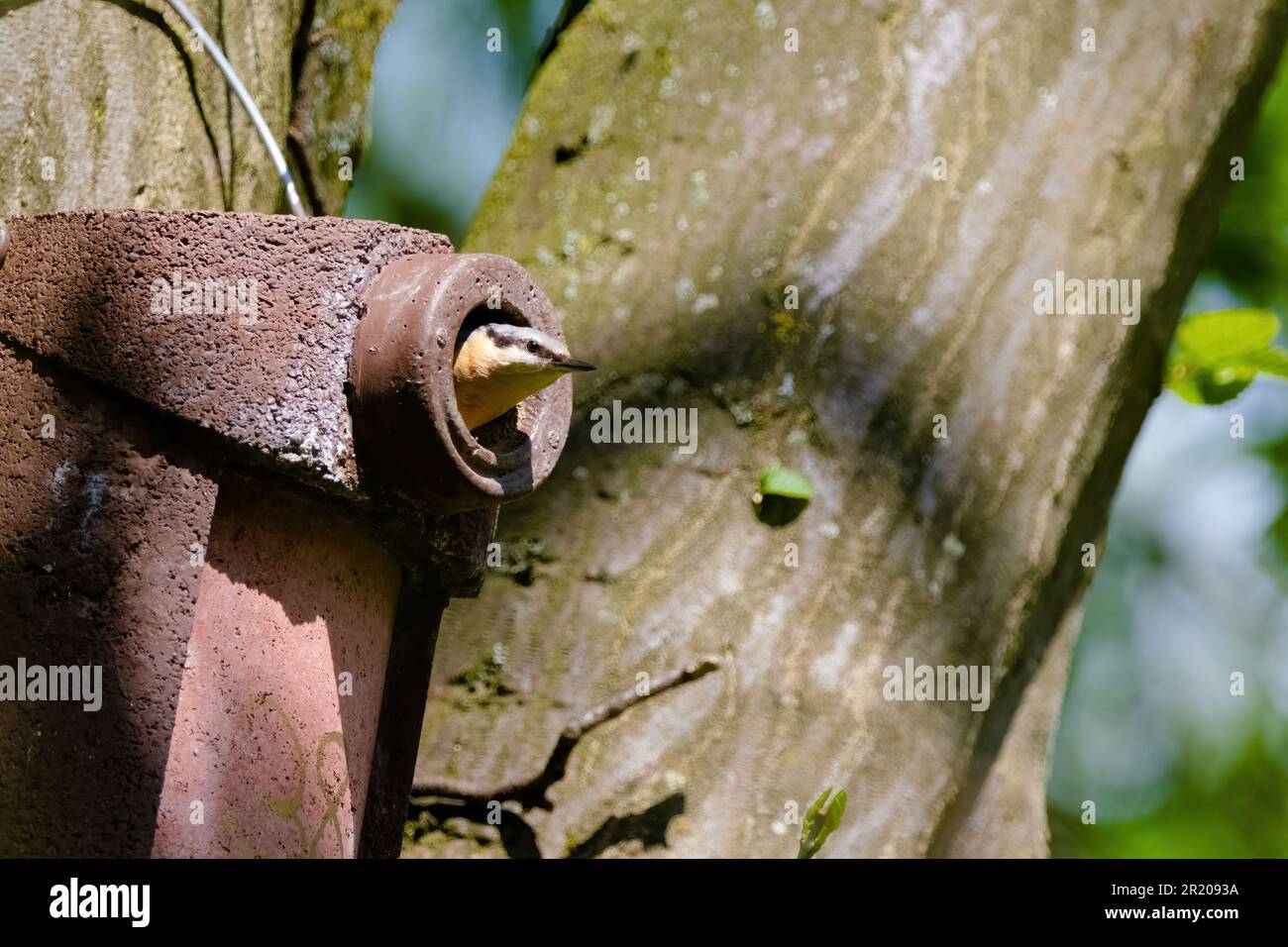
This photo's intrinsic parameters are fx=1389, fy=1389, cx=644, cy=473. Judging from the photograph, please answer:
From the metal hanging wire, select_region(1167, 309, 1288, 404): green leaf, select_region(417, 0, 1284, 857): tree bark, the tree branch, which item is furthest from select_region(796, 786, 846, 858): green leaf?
select_region(1167, 309, 1288, 404): green leaf

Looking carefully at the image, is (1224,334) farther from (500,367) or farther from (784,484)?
(500,367)

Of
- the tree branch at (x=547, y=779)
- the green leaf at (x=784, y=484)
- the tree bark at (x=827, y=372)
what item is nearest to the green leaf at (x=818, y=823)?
the tree bark at (x=827, y=372)

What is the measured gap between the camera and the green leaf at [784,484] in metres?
1.58

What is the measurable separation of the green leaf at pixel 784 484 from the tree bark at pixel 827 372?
0.02 m

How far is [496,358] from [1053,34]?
117 centimetres

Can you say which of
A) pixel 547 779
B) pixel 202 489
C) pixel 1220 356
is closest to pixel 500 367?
pixel 202 489

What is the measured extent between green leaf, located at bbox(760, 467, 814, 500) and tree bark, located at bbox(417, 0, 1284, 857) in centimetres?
2

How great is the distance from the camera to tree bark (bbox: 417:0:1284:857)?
1.52 m

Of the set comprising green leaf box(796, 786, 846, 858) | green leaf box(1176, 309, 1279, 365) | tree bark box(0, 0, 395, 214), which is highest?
tree bark box(0, 0, 395, 214)

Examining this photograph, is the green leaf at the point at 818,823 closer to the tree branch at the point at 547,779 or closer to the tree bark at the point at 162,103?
the tree branch at the point at 547,779

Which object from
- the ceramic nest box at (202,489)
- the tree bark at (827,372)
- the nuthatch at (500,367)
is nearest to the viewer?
the ceramic nest box at (202,489)

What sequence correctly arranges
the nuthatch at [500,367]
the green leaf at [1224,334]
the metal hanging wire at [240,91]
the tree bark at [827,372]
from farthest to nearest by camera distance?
1. the green leaf at [1224,334]
2. the tree bark at [827,372]
3. the metal hanging wire at [240,91]
4. the nuthatch at [500,367]

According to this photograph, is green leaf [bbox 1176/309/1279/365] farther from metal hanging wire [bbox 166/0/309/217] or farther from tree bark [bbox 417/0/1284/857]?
metal hanging wire [bbox 166/0/309/217]
